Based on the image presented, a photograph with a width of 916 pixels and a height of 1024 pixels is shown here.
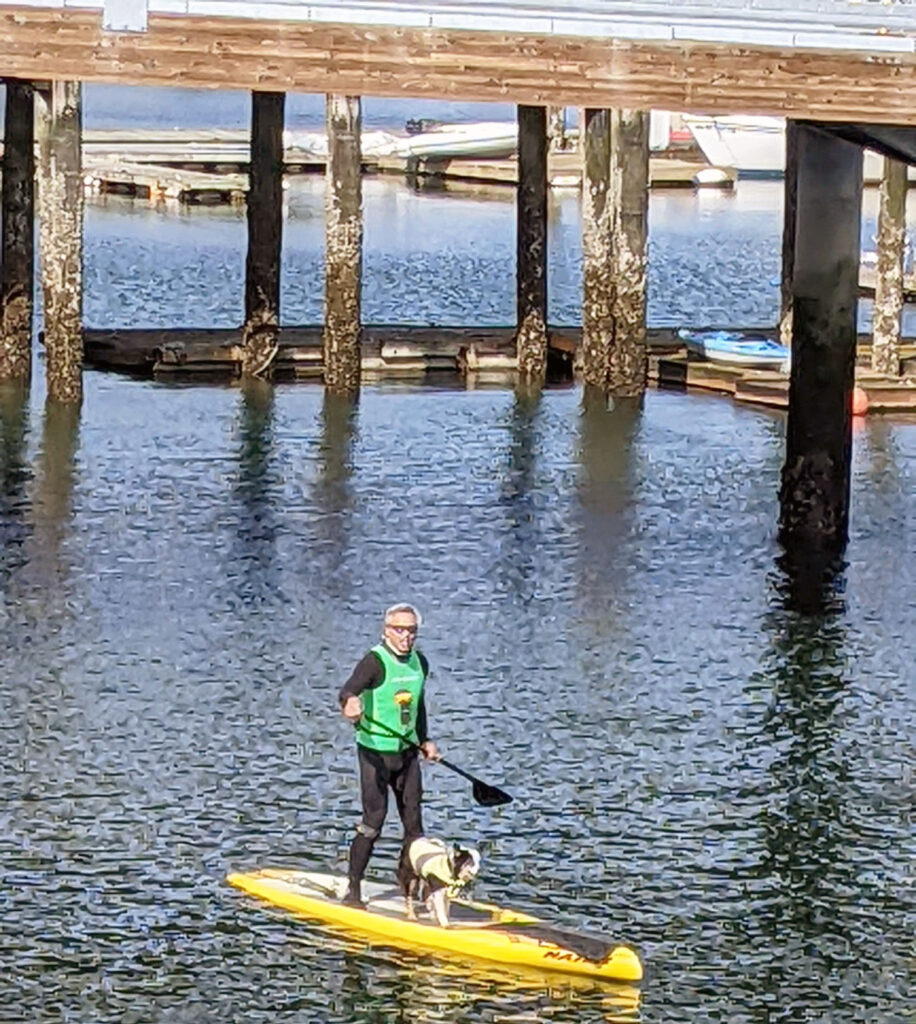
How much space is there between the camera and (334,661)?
Answer: 82.2 ft

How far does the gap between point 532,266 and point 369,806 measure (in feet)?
78.9

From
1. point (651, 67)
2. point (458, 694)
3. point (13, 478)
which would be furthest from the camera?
point (13, 478)

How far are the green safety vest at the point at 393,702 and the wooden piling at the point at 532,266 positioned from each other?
23846 millimetres

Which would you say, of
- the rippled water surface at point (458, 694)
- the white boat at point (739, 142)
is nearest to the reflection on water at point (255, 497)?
the rippled water surface at point (458, 694)

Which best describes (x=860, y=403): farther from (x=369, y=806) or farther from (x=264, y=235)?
(x=369, y=806)

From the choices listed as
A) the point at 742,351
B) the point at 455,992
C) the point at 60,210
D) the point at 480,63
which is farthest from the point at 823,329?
the point at 742,351

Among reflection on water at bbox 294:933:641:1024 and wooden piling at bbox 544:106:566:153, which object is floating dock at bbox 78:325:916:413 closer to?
reflection on water at bbox 294:933:641:1024

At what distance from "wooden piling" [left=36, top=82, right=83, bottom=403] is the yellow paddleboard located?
1887 cm

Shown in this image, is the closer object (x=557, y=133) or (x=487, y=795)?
(x=487, y=795)

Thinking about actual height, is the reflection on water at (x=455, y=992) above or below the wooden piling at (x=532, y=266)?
below

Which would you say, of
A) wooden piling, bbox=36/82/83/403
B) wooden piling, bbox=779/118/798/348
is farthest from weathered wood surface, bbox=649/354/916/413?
wooden piling, bbox=36/82/83/403

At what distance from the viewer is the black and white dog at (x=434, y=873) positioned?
698 inches

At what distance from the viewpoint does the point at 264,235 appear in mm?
40406

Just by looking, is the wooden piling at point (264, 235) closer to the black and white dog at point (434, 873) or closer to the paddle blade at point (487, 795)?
the paddle blade at point (487, 795)
